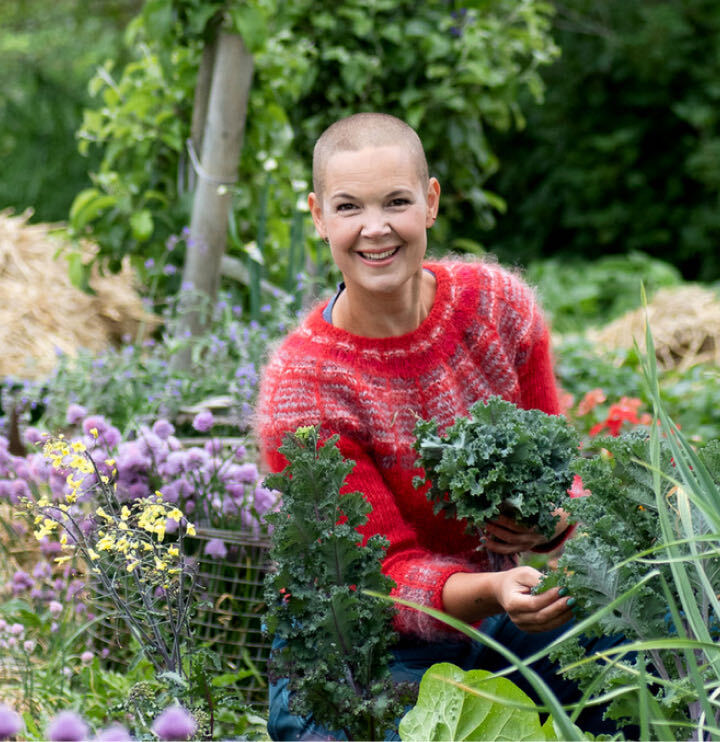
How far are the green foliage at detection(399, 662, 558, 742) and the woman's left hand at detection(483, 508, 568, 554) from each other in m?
0.33

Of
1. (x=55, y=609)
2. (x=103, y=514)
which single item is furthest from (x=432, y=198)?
(x=55, y=609)

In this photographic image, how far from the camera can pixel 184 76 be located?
12.1ft

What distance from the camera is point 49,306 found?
4.52 meters

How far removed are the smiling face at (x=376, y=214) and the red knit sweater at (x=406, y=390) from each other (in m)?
0.18

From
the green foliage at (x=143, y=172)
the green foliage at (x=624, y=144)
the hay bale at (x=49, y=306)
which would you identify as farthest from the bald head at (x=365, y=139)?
the green foliage at (x=624, y=144)

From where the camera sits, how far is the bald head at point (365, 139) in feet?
5.99

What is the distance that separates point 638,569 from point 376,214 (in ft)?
2.60

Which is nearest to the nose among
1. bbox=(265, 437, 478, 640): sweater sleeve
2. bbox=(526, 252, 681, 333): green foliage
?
bbox=(265, 437, 478, 640): sweater sleeve

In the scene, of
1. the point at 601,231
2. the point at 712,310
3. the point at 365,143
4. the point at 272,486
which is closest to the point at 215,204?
the point at 365,143

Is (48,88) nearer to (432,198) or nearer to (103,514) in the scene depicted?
(432,198)

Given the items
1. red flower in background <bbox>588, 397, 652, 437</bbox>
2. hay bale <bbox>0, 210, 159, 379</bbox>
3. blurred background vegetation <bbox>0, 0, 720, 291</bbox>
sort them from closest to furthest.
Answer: red flower in background <bbox>588, 397, 652, 437</bbox> → blurred background vegetation <bbox>0, 0, 720, 291</bbox> → hay bale <bbox>0, 210, 159, 379</bbox>

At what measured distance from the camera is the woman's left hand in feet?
5.49

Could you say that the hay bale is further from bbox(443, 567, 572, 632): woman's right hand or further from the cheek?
bbox(443, 567, 572, 632): woman's right hand

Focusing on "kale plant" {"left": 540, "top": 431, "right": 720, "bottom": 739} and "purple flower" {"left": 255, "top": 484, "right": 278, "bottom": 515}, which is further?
"purple flower" {"left": 255, "top": 484, "right": 278, "bottom": 515}
